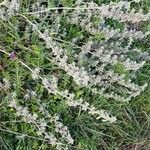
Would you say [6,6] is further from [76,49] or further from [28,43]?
[76,49]

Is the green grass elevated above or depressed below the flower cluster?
below

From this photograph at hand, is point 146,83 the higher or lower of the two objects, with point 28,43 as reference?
Answer: lower

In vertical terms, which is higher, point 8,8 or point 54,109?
point 8,8

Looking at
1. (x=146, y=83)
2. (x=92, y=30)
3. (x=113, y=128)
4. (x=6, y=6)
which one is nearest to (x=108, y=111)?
(x=113, y=128)

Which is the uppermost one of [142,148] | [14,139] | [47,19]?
[47,19]

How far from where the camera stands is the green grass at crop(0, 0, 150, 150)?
301 centimetres

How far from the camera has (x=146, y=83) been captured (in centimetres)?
329

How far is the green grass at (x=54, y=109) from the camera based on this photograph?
3.01m

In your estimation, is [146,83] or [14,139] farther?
[146,83]

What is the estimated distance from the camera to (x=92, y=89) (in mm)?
3100

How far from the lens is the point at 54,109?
3090 mm

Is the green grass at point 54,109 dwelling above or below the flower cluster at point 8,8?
below

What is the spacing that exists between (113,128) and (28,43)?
833 millimetres

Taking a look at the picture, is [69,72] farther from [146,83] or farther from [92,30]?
[146,83]
